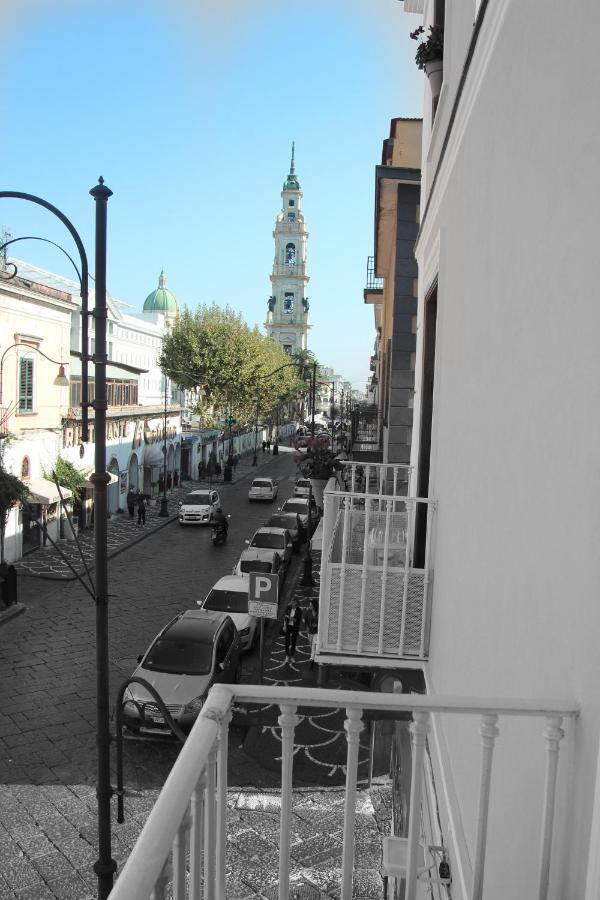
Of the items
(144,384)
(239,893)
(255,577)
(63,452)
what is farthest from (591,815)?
(144,384)

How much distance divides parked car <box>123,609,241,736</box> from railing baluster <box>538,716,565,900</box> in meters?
8.25

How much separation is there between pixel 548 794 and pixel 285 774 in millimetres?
752

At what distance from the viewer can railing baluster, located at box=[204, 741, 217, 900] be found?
74.7 inches

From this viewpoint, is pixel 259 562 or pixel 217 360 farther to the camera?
pixel 217 360

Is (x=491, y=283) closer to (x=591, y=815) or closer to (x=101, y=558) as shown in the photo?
(x=591, y=815)

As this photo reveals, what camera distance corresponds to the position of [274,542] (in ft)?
69.6

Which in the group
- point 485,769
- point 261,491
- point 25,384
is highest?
point 25,384

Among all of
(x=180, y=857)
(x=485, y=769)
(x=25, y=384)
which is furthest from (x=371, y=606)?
(x=25, y=384)

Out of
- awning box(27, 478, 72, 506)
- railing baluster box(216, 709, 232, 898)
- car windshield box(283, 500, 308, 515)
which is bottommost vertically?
car windshield box(283, 500, 308, 515)

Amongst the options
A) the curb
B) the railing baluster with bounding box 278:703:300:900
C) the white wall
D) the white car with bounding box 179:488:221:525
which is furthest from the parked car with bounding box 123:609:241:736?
the white car with bounding box 179:488:221:525

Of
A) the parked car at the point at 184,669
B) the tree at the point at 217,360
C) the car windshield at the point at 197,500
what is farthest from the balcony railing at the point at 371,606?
the tree at the point at 217,360

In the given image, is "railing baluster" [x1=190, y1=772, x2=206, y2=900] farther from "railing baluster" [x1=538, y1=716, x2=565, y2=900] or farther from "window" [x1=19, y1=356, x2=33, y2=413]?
"window" [x1=19, y1=356, x2=33, y2=413]

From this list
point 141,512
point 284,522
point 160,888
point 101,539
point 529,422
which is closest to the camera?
point 160,888

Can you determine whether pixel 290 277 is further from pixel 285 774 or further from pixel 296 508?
pixel 285 774
